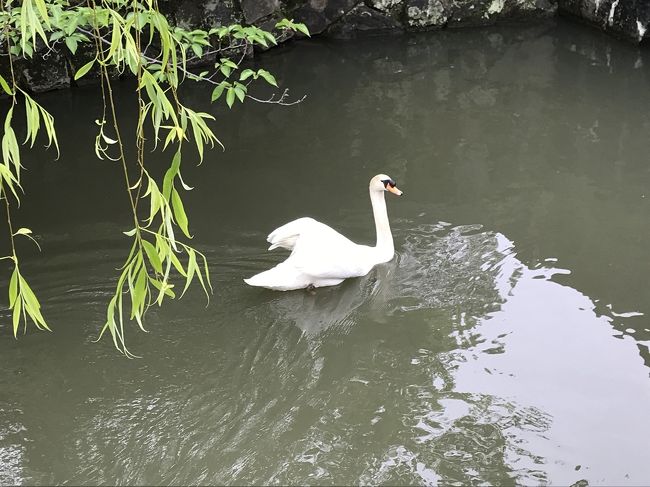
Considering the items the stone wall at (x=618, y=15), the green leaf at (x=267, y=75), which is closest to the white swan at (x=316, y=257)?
the green leaf at (x=267, y=75)

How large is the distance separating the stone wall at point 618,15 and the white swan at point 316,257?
475 centimetres

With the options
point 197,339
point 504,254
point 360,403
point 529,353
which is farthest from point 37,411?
point 504,254

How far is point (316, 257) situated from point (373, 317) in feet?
1.48

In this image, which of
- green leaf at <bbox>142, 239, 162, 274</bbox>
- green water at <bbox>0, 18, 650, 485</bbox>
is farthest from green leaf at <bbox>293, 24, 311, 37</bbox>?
green leaf at <bbox>142, 239, 162, 274</bbox>

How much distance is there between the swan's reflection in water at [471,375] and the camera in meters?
3.43

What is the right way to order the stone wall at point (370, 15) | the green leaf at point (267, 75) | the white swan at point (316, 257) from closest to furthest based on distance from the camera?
the green leaf at point (267, 75)
the white swan at point (316, 257)
the stone wall at point (370, 15)

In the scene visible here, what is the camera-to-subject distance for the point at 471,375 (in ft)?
12.9

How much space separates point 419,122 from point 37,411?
4222 millimetres

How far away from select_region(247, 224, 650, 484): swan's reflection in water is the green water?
1cm

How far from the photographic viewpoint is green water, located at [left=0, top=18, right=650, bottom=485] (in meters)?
3.48

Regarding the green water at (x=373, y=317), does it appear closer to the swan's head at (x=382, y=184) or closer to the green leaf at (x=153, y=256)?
the swan's head at (x=382, y=184)

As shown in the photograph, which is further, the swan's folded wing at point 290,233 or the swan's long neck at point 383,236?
the swan's long neck at point 383,236

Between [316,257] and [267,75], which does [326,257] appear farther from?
[267,75]

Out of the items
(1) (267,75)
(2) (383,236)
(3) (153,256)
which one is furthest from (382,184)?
(3) (153,256)
